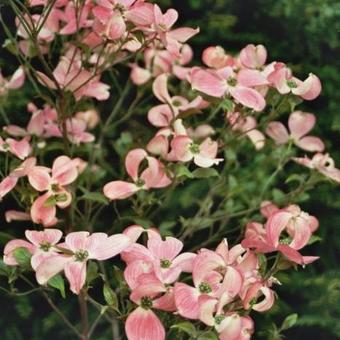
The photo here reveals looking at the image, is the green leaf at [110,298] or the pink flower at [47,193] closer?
the green leaf at [110,298]

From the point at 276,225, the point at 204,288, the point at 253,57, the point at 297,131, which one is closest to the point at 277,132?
the point at 297,131

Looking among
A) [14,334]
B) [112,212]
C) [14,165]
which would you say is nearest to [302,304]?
[112,212]

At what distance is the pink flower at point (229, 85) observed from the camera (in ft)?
3.48

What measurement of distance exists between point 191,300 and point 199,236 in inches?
32.4

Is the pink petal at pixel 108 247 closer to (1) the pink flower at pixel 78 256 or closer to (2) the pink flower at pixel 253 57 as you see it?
(1) the pink flower at pixel 78 256

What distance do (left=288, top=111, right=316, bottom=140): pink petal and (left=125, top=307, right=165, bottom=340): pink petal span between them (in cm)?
60

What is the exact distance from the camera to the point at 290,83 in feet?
3.57

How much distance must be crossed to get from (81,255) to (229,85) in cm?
37

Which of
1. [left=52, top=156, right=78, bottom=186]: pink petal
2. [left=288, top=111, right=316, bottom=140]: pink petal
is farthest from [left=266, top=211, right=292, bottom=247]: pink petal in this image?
[left=288, top=111, right=316, bottom=140]: pink petal

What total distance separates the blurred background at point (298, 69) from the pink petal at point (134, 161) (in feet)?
1.81

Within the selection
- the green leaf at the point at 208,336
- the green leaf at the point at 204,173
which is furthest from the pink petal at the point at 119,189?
the green leaf at the point at 208,336

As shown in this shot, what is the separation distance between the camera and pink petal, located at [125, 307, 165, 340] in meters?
0.85

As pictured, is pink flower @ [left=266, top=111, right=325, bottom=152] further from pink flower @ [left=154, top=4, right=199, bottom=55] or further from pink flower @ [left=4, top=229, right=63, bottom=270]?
pink flower @ [left=4, top=229, right=63, bottom=270]

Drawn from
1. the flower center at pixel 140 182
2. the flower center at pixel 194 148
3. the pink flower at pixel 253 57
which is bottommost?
the flower center at pixel 140 182
